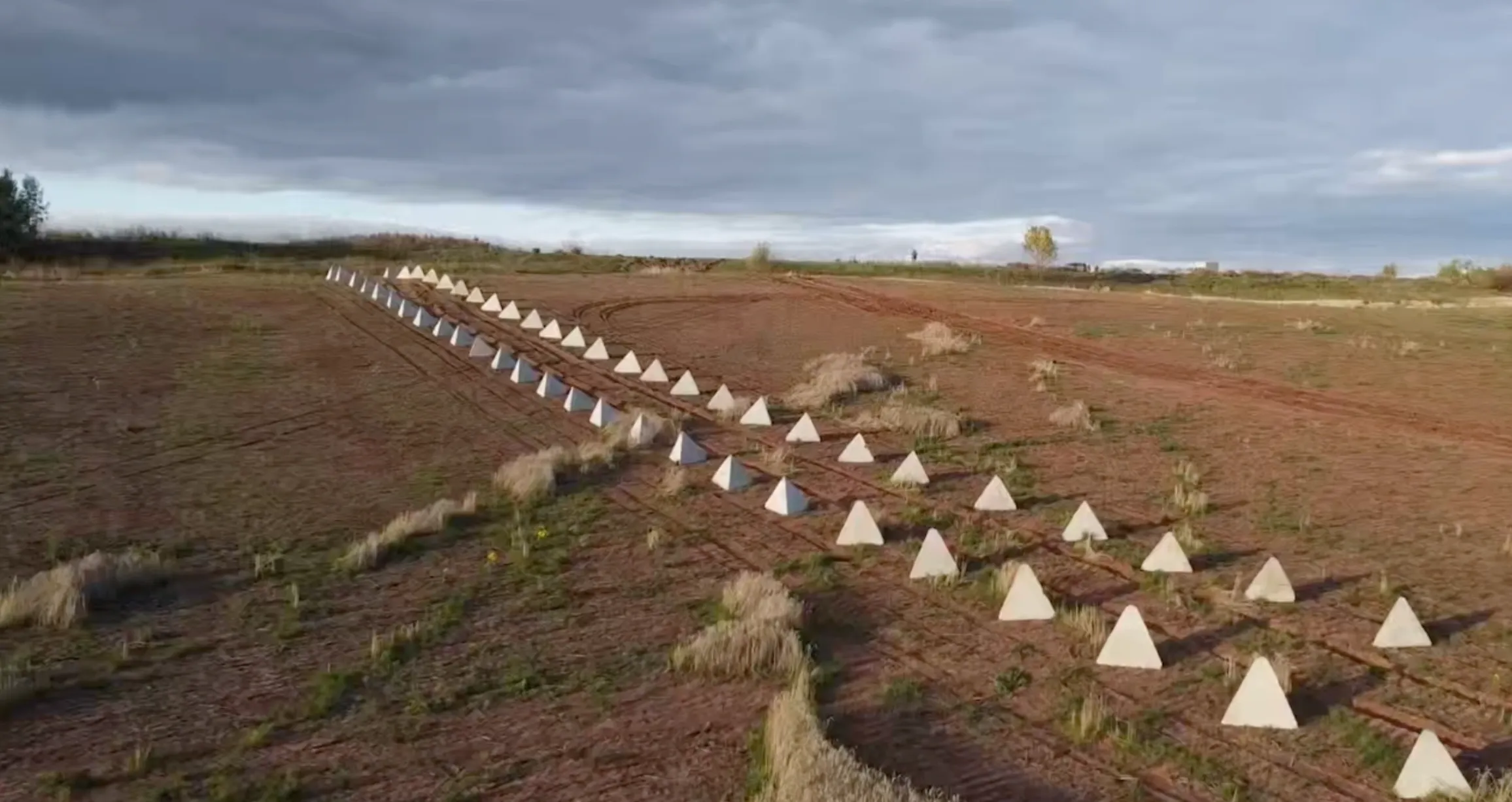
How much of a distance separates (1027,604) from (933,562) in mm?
1470

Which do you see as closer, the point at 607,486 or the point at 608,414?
the point at 607,486

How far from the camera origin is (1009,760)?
8367 mm

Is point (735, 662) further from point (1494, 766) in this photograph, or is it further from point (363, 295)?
point (363, 295)

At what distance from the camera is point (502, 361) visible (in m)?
25.9

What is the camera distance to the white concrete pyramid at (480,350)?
1056 inches

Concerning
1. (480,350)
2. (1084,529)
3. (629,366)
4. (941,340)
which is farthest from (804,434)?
(941,340)

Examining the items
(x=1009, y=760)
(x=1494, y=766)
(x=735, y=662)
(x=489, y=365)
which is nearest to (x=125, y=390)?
(x=489, y=365)

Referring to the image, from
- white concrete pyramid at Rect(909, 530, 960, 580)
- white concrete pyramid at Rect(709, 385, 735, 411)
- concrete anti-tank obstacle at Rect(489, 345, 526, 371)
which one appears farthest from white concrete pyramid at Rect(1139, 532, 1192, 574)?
concrete anti-tank obstacle at Rect(489, 345, 526, 371)

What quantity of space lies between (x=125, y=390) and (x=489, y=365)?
267 inches

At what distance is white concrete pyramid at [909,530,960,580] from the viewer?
1237cm

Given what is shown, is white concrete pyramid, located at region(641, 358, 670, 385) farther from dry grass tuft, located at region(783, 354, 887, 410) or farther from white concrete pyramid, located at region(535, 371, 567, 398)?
dry grass tuft, located at region(783, 354, 887, 410)

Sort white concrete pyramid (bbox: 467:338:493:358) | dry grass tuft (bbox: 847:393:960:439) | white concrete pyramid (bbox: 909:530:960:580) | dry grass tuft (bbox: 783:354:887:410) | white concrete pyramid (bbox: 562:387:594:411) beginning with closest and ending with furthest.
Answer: white concrete pyramid (bbox: 909:530:960:580) < dry grass tuft (bbox: 847:393:960:439) < white concrete pyramid (bbox: 562:387:594:411) < dry grass tuft (bbox: 783:354:887:410) < white concrete pyramid (bbox: 467:338:493:358)

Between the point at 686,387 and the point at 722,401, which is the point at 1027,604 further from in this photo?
the point at 686,387

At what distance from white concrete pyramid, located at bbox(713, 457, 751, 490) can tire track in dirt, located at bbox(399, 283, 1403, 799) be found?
1.59 feet
